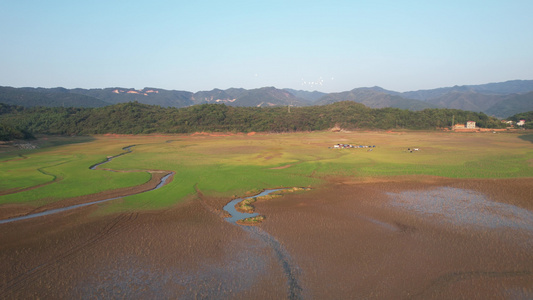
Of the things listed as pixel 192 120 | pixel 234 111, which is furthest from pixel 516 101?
pixel 192 120

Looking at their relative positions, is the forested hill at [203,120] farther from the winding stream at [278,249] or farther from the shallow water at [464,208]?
the winding stream at [278,249]

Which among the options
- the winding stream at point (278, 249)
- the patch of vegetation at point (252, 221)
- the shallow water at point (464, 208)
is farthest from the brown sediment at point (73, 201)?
the shallow water at point (464, 208)

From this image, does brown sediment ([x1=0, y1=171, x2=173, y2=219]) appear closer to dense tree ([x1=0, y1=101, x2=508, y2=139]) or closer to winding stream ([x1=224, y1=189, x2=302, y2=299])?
winding stream ([x1=224, y1=189, x2=302, y2=299])

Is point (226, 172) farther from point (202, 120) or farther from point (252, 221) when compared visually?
point (202, 120)

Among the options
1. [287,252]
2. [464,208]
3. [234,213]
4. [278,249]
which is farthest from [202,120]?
[287,252]

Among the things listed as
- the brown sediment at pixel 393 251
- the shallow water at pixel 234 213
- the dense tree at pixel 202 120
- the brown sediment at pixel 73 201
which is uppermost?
the dense tree at pixel 202 120

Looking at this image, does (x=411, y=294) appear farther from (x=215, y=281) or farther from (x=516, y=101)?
(x=516, y=101)
